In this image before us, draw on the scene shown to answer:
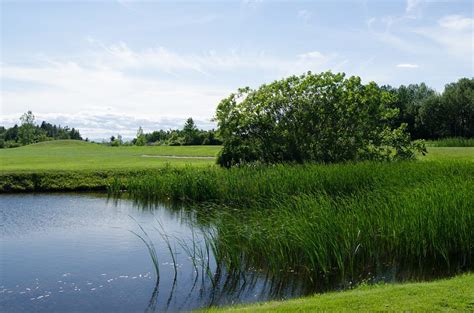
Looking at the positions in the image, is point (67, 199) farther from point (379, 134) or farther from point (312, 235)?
point (379, 134)

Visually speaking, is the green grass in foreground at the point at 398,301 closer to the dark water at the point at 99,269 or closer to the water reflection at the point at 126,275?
the water reflection at the point at 126,275

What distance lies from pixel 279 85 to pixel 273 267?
14.5 meters

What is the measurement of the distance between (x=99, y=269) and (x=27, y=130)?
202 feet

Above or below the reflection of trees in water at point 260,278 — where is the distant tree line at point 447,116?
above

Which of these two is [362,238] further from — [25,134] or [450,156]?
[25,134]

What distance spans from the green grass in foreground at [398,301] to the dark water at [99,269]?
62.2 inches

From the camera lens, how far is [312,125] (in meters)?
21.9

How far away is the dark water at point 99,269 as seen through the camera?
7.70 m

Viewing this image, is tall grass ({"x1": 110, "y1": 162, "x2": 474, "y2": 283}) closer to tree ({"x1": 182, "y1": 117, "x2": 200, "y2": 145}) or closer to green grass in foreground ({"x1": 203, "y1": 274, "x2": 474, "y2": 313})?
green grass in foreground ({"x1": 203, "y1": 274, "x2": 474, "y2": 313})

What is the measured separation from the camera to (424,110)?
54625 mm

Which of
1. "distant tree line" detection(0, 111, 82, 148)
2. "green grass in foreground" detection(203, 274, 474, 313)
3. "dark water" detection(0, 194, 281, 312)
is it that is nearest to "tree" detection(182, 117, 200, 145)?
"distant tree line" detection(0, 111, 82, 148)

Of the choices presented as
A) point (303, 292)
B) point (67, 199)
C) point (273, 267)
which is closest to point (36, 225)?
point (67, 199)

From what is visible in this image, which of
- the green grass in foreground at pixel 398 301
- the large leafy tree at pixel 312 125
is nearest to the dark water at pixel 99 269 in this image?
the green grass in foreground at pixel 398 301

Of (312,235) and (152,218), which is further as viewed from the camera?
(152,218)
